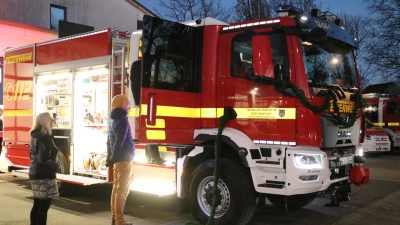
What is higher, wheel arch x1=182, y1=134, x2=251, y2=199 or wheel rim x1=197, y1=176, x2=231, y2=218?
wheel arch x1=182, y1=134, x2=251, y2=199

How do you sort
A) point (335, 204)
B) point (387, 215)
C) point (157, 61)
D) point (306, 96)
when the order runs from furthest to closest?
point (335, 204)
point (387, 215)
point (157, 61)
point (306, 96)

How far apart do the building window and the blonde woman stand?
61.3 feet

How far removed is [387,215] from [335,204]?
898 millimetres

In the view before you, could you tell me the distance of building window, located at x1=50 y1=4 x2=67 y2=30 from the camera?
907 inches

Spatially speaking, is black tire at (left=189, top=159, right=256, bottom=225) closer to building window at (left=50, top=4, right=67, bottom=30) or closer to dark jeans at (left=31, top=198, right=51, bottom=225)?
dark jeans at (left=31, top=198, right=51, bottom=225)

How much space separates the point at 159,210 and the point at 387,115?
1759 centimetres

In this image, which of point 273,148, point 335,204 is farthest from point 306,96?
point 335,204

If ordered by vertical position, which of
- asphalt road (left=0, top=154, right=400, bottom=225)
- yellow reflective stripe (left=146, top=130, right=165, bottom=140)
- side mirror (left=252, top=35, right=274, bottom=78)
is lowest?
asphalt road (left=0, top=154, right=400, bottom=225)

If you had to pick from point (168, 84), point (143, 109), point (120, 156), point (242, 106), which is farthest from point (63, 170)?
point (242, 106)

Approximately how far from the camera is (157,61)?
6.64m

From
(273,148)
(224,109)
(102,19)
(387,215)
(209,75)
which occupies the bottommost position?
(387,215)

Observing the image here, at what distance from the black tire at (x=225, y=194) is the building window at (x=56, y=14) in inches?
731

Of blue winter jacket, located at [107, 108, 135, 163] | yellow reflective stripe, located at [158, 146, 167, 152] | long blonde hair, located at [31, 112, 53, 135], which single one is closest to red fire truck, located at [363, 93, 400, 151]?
yellow reflective stripe, located at [158, 146, 167, 152]

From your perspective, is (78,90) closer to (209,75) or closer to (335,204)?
(209,75)
